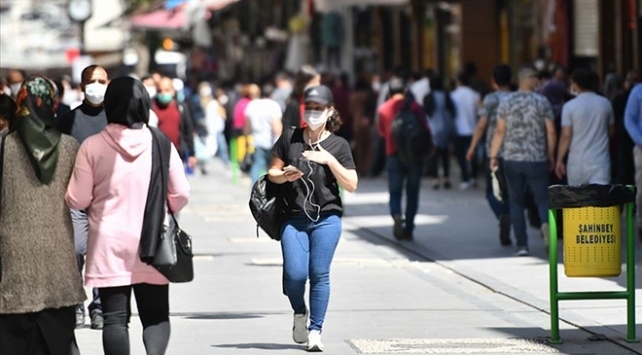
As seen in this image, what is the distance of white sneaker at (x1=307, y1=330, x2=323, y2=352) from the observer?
397 inches

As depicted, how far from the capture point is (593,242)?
10242mm

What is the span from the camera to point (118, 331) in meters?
8.23

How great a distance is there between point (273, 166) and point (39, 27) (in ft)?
286

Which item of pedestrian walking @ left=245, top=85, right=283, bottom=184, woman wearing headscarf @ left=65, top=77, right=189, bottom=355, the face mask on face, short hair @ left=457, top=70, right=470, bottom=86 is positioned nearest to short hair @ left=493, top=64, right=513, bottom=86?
the face mask on face

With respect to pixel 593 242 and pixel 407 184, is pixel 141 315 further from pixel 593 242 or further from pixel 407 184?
pixel 407 184

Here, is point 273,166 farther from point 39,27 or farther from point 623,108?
point 39,27

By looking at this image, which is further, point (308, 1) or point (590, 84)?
point (308, 1)

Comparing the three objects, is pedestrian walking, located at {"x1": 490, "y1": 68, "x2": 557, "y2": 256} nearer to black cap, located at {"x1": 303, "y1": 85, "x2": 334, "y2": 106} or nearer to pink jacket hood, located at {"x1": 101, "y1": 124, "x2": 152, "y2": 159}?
black cap, located at {"x1": 303, "y1": 85, "x2": 334, "y2": 106}

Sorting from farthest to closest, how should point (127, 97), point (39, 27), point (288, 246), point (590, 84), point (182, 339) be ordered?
point (39, 27), point (590, 84), point (182, 339), point (288, 246), point (127, 97)

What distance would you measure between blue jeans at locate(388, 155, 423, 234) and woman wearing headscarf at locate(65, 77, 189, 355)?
935 centimetres

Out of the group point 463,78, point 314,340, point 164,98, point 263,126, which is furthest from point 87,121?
point 463,78

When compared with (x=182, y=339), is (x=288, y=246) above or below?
above

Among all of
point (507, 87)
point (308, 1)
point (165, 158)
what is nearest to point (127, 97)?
point (165, 158)

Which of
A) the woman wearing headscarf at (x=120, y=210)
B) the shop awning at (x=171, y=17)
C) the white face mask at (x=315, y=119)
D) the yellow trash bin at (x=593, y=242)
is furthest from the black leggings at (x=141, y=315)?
the shop awning at (x=171, y=17)
